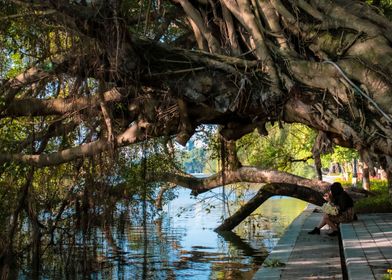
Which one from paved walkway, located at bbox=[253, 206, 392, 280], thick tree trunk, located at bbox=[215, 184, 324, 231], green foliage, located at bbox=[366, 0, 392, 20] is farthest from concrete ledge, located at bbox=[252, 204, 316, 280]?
green foliage, located at bbox=[366, 0, 392, 20]

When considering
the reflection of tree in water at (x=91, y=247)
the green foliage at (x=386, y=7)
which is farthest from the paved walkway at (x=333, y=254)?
the green foliage at (x=386, y=7)

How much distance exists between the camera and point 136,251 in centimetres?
1608

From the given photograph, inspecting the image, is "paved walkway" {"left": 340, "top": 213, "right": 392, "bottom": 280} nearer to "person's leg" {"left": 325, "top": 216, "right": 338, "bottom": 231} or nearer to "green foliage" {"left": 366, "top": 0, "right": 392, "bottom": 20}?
"person's leg" {"left": 325, "top": 216, "right": 338, "bottom": 231}

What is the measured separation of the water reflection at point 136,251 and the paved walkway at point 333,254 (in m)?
1.84

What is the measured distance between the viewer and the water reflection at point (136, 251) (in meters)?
11.1

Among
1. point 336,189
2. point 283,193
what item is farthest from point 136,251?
point 336,189

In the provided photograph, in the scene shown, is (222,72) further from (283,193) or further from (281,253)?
(283,193)

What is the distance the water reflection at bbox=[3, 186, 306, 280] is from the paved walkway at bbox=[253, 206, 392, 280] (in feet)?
6.05

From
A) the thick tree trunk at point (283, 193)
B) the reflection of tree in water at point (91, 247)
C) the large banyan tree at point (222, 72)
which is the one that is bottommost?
the reflection of tree in water at point (91, 247)

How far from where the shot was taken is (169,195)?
1642cm

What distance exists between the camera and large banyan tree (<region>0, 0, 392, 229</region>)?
20.4 feet

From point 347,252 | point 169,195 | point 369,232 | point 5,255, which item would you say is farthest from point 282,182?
point 5,255

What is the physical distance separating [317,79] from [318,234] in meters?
6.99

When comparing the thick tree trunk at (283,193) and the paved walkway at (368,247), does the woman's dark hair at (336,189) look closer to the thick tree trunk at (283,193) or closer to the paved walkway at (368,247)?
the paved walkway at (368,247)
